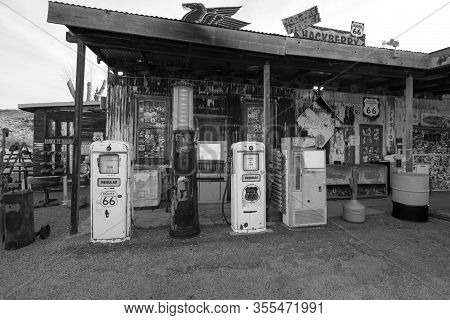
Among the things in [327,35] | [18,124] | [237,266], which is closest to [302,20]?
[327,35]

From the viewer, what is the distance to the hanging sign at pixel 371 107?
885 cm

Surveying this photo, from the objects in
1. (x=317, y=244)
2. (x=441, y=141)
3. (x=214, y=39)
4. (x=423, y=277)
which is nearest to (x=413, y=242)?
(x=423, y=277)

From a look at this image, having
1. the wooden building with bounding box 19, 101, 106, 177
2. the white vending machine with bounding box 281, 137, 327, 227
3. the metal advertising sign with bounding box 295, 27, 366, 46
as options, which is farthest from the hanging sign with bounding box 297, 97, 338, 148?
the wooden building with bounding box 19, 101, 106, 177

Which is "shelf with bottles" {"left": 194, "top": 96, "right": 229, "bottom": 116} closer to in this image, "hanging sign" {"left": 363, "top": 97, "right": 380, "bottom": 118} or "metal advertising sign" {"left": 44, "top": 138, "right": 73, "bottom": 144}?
"hanging sign" {"left": 363, "top": 97, "right": 380, "bottom": 118}

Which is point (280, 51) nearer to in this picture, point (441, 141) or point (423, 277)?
point (423, 277)

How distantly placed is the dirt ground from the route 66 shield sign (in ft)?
18.5

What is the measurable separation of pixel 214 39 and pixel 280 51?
148cm

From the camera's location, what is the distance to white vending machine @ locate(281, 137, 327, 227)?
5.23 m

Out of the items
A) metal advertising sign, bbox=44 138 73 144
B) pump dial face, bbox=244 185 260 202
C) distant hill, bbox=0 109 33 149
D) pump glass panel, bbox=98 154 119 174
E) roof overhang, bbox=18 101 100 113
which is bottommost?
pump dial face, bbox=244 185 260 202

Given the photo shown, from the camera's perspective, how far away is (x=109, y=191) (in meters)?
4.42

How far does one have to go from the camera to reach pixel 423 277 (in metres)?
3.26

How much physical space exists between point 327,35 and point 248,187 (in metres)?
5.33

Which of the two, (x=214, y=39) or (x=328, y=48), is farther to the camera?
(x=328, y=48)

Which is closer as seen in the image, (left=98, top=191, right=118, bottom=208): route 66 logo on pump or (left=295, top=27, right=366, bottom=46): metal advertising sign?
(left=98, top=191, right=118, bottom=208): route 66 logo on pump
